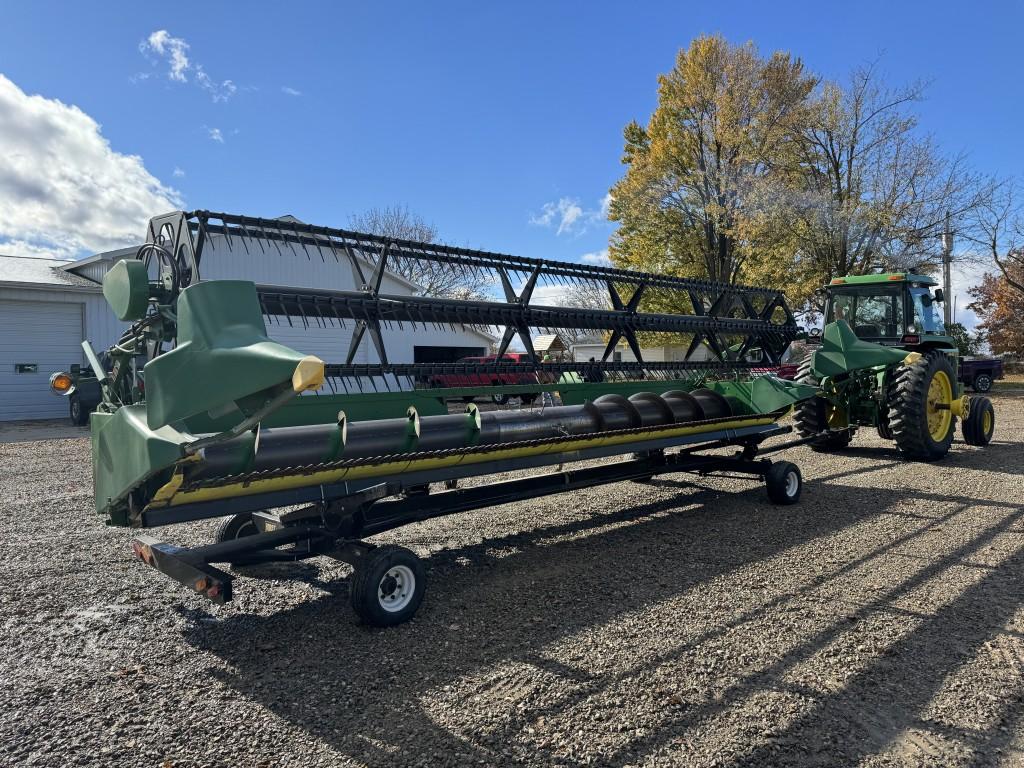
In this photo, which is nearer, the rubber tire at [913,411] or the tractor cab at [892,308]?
the rubber tire at [913,411]

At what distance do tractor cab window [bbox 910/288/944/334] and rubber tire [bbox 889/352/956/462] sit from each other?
1619 mm

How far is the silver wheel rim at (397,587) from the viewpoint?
3641 millimetres

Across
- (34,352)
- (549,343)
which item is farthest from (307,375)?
(34,352)

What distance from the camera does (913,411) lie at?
825 centimetres

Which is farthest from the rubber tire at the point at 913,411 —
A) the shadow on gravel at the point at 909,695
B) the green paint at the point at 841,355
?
the shadow on gravel at the point at 909,695

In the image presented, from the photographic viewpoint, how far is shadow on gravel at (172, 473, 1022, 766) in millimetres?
2637

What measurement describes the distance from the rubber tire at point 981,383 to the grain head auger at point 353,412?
1870 centimetres

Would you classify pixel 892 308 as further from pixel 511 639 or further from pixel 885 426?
pixel 511 639

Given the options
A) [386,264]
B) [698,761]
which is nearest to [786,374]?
[386,264]

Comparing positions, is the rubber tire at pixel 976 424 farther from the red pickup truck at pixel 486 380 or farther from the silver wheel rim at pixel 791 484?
the red pickup truck at pixel 486 380

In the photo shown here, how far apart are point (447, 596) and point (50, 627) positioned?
2.20 m

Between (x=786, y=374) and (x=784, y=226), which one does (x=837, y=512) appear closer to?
(x=786, y=374)

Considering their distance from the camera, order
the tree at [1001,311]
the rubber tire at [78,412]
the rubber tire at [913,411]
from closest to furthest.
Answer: the rubber tire at [913,411]
the rubber tire at [78,412]
the tree at [1001,311]

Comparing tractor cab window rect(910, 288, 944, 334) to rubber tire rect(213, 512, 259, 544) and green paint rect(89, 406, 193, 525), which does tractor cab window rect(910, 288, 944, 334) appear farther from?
green paint rect(89, 406, 193, 525)
